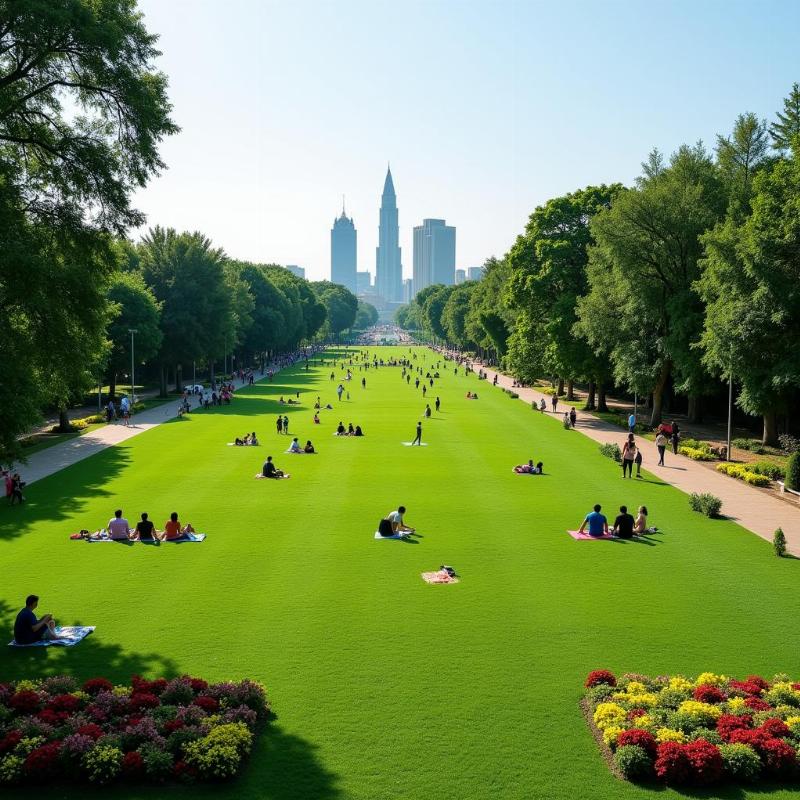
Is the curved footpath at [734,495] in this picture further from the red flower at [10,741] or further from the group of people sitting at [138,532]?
the red flower at [10,741]

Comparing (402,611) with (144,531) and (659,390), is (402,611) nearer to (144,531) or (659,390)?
(144,531)

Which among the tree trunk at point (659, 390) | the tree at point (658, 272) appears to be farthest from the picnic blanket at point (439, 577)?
the tree trunk at point (659, 390)

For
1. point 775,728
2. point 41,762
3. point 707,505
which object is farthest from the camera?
point 707,505

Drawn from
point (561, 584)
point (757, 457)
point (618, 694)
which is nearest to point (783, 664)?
point (618, 694)

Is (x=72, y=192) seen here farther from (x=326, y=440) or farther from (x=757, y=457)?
(x=757, y=457)

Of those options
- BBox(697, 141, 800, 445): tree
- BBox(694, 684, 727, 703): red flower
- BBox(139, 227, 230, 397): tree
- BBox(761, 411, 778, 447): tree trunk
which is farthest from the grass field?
BBox(139, 227, 230, 397): tree

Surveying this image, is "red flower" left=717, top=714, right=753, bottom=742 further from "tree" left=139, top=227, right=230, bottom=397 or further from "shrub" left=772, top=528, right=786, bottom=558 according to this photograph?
"tree" left=139, top=227, right=230, bottom=397

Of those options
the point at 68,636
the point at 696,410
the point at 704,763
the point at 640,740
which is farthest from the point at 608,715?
the point at 696,410
